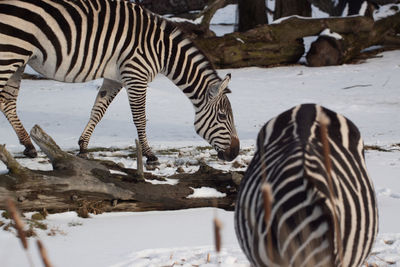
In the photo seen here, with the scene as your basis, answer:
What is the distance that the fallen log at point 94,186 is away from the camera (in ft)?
15.2

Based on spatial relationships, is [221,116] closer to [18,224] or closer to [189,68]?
[189,68]

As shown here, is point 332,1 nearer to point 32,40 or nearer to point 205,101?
point 205,101

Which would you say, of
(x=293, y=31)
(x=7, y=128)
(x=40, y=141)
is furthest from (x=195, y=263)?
(x=293, y=31)

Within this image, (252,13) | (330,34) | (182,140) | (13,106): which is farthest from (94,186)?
(252,13)

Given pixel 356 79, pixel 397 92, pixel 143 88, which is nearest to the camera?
pixel 143 88

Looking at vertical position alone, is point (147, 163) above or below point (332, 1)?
below

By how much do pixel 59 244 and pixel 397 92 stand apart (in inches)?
397

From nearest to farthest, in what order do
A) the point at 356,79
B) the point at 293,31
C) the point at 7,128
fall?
the point at 7,128 → the point at 356,79 → the point at 293,31

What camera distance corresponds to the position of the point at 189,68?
760cm

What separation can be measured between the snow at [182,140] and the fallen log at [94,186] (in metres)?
0.10

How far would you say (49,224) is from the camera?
4.74 m

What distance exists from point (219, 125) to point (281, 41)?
890 centimetres

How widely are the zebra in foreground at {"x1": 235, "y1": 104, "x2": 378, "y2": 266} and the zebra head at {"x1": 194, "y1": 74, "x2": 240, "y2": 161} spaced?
4381 millimetres

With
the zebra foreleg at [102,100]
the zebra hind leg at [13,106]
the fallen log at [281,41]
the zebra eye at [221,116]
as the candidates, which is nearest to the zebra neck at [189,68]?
the zebra eye at [221,116]
